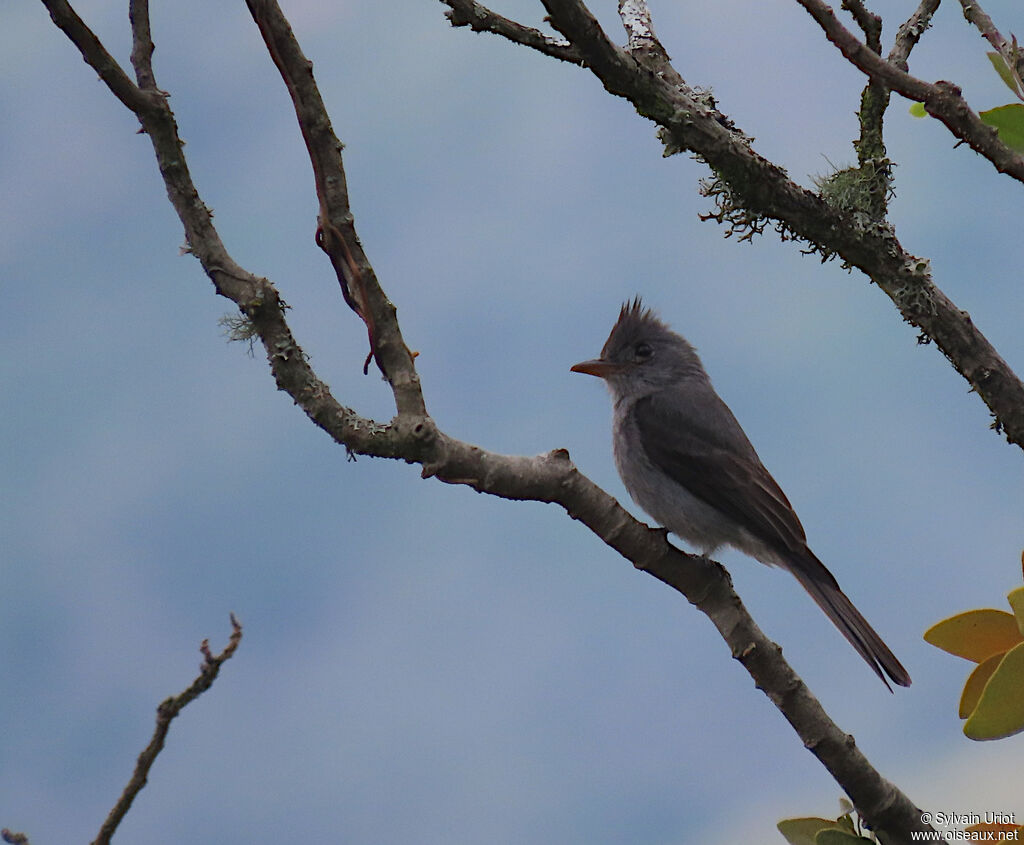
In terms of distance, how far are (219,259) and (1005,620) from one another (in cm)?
197

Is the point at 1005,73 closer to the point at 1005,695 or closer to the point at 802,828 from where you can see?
the point at 1005,695

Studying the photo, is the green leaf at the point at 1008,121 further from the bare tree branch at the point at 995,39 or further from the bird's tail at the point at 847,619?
the bird's tail at the point at 847,619

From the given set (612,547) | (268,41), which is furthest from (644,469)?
(268,41)

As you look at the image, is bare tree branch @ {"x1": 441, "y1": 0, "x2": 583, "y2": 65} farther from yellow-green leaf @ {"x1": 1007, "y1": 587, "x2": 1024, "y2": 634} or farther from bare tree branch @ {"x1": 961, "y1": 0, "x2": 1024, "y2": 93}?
yellow-green leaf @ {"x1": 1007, "y1": 587, "x2": 1024, "y2": 634}

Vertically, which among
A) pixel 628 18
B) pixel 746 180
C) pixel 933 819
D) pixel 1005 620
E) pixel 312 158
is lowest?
pixel 933 819

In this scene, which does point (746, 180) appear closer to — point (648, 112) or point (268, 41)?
point (648, 112)

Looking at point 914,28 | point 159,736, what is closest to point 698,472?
point 914,28

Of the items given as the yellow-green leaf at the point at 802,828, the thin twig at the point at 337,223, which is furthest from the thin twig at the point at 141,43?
the yellow-green leaf at the point at 802,828

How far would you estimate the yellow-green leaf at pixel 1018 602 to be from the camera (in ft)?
7.09

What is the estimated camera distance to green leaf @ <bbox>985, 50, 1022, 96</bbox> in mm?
3029

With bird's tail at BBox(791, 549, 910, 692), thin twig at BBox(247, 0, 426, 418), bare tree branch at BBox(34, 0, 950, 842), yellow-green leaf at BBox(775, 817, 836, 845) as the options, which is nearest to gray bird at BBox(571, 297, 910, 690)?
bird's tail at BBox(791, 549, 910, 692)

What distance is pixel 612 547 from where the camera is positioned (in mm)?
2986

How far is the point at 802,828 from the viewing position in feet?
9.09

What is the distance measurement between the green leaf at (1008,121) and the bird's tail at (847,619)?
1.70 m
